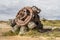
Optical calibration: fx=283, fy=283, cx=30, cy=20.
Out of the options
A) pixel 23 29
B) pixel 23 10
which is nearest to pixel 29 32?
pixel 23 29

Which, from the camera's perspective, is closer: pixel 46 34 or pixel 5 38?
A: pixel 5 38

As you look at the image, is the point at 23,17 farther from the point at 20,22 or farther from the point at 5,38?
the point at 5,38

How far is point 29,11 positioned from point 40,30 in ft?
7.44

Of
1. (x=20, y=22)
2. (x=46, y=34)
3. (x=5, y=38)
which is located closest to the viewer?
Result: (x=5, y=38)

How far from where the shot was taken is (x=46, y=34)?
89.7 feet

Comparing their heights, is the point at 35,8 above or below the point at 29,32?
above

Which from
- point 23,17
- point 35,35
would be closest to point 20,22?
point 23,17

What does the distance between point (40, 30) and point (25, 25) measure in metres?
1.71

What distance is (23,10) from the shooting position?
29.2 meters

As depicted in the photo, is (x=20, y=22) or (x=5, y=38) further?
(x=20, y=22)

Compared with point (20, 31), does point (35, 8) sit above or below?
above

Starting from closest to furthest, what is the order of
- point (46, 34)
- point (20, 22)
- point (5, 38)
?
point (5, 38)
point (46, 34)
point (20, 22)

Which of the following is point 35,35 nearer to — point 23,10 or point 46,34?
point 46,34

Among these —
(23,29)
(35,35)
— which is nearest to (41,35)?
(35,35)
